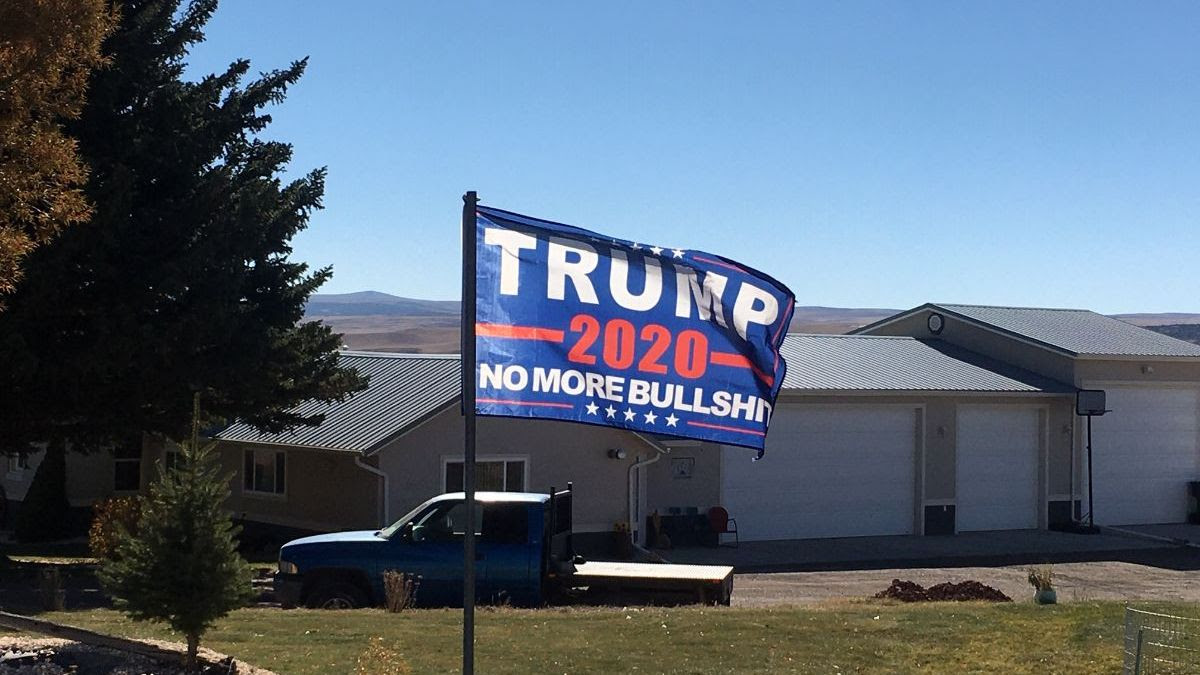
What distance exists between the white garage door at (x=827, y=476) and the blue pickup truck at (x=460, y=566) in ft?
41.9

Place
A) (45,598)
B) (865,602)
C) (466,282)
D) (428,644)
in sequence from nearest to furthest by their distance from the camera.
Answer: (466,282) < (428,644) < (45,598) < (865,602)

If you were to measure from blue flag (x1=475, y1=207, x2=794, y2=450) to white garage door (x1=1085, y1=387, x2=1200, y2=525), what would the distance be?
95.6 feet

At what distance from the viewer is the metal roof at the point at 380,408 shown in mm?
24812

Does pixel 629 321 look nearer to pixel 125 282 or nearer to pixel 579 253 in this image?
pixel 579 253

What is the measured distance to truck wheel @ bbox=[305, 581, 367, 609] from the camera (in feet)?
55.3

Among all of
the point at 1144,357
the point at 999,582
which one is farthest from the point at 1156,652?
the point at 1144,357

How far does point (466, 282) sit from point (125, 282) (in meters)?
15.0

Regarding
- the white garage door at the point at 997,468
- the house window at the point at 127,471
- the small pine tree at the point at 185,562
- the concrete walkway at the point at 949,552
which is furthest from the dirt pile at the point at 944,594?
the house window at the point at 127,471

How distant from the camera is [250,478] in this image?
93.9ft

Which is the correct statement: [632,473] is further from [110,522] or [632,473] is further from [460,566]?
[460,566]

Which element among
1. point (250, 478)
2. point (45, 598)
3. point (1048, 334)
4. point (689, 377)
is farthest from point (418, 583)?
point (1048, 334)

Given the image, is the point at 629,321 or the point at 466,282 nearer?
the point at 466,282

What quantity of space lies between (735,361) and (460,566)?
10.0 m

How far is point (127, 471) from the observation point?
33469 millimetres
